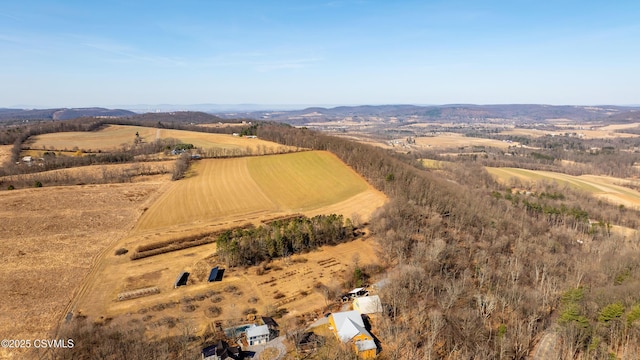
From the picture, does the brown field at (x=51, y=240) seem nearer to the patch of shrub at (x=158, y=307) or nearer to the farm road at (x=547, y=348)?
the patch of shrub at (x=158, y=307)

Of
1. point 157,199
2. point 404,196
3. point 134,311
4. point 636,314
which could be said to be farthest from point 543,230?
point 157,199

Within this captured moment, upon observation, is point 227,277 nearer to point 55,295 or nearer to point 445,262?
point 55,295

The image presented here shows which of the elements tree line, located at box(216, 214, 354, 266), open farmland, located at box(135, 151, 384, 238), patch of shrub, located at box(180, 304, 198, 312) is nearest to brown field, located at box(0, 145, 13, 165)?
open farmland, located at box(135, 151, 384, 238)

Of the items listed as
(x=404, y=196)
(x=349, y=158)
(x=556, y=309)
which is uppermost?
(x=349, y=158)

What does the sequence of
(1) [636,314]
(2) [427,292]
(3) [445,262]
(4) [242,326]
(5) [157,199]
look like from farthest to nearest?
(5) [157,199]
(3) [445,262]
(2) [427,292]
(4) [242,326]
(1) [636,314]

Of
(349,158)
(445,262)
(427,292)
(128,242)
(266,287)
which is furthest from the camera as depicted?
(349,158)

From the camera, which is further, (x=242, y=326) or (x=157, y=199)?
(x=157, y=199)
